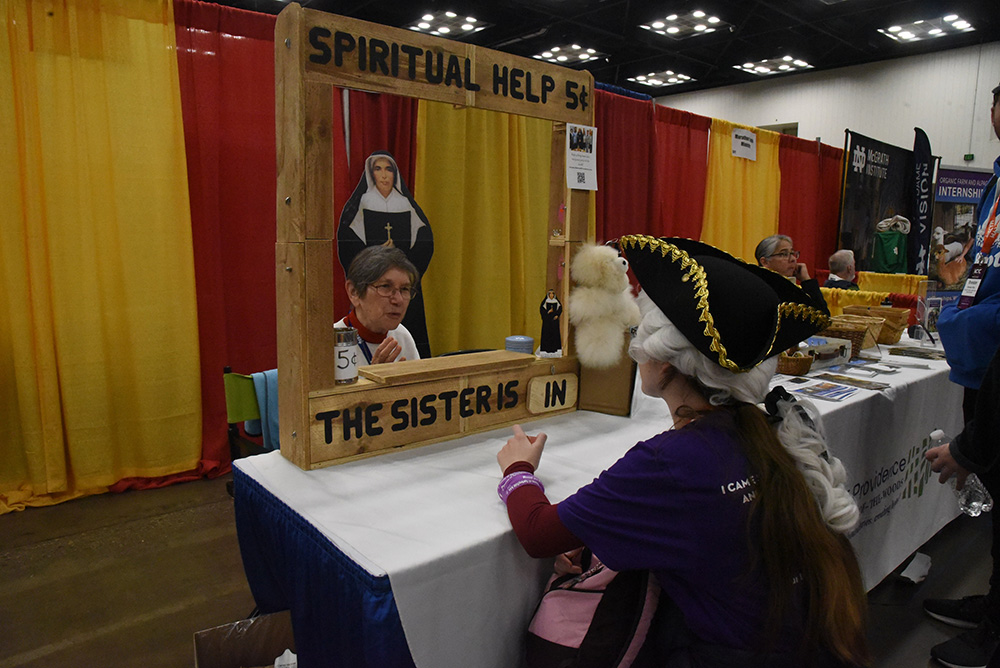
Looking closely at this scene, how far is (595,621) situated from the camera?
2.96 feet

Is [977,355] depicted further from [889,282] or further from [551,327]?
[889,282]

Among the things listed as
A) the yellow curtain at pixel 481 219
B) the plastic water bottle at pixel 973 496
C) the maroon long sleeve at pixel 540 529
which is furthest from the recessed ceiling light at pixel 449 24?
the maroon long sleeve at pixel 540 529

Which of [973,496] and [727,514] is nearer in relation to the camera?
[727,514]

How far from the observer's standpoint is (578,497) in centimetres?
91

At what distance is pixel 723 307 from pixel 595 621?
47cm

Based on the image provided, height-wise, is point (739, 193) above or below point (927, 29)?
below

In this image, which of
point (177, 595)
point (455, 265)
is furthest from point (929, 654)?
point (455, 265)

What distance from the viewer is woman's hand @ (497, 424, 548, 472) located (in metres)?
1.14

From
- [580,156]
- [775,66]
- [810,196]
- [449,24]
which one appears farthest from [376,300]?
[775,66]

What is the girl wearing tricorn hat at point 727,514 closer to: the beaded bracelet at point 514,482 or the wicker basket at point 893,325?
the beaded bracelet at point 514,482

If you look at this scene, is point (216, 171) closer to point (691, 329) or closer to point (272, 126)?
point (272, 126)

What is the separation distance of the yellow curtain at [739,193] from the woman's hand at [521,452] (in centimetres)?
462

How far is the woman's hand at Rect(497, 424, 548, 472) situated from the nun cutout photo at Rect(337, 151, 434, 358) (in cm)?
182

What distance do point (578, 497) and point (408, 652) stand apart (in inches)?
12.3
